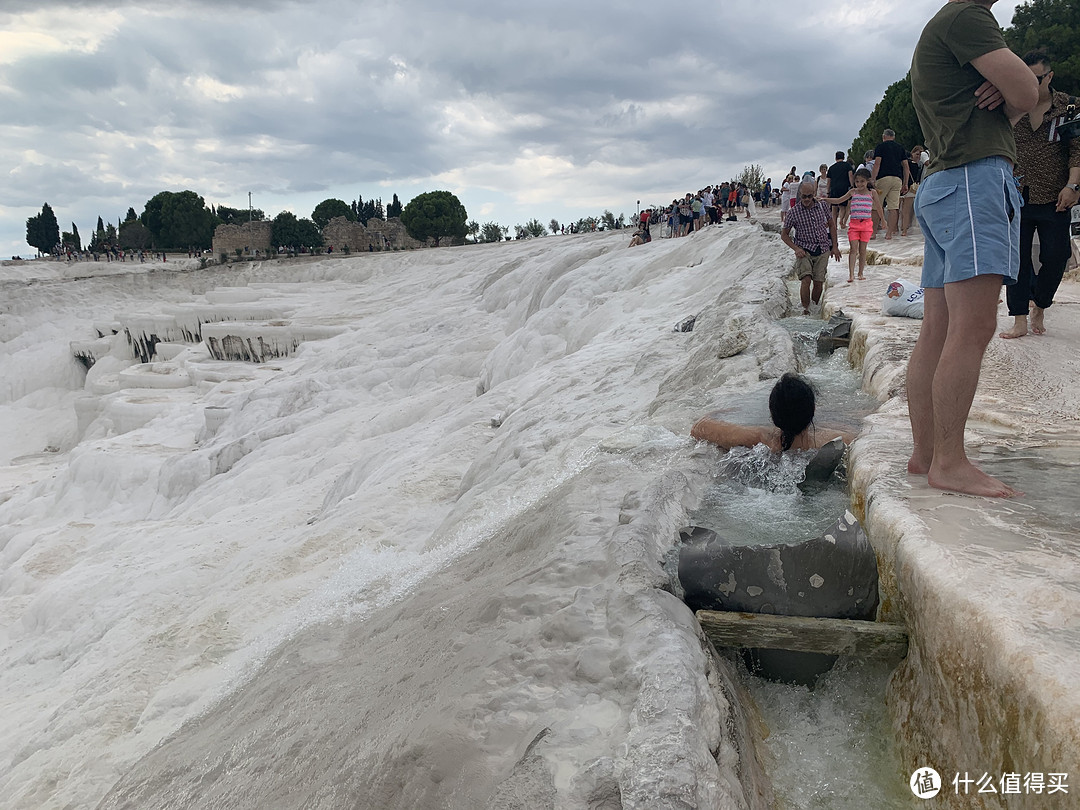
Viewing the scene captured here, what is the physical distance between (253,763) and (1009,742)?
2276 mm

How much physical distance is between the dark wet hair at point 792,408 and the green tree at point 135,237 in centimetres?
6475

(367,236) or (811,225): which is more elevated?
(367,236)

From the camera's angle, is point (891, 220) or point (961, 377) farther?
point (891, 220)

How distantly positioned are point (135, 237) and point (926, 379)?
68.1 meters

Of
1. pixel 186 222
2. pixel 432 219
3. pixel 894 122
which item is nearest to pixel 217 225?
pixel 186 222

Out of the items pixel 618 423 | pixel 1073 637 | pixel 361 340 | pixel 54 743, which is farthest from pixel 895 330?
pixel 361 340

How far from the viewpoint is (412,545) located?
5031 millimetres

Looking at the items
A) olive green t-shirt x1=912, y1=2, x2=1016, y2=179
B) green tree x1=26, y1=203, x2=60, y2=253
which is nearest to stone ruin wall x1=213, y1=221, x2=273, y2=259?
green tree x1=26, y1=203, x2=60, y2=253

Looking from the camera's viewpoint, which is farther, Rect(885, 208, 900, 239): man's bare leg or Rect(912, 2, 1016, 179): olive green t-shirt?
Rect(885, 208, 900, 239): man's bare leg

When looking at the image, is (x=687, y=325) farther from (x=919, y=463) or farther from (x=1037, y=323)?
(x=919, y=463)

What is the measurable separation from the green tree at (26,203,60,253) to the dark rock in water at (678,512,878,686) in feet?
241

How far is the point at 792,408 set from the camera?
3.61 metres

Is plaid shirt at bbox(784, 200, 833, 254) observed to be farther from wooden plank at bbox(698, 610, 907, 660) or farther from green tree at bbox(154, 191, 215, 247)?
green tree at bbox(154, 191, 215, 247)

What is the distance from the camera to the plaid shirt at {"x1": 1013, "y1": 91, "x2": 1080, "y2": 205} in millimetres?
4316
